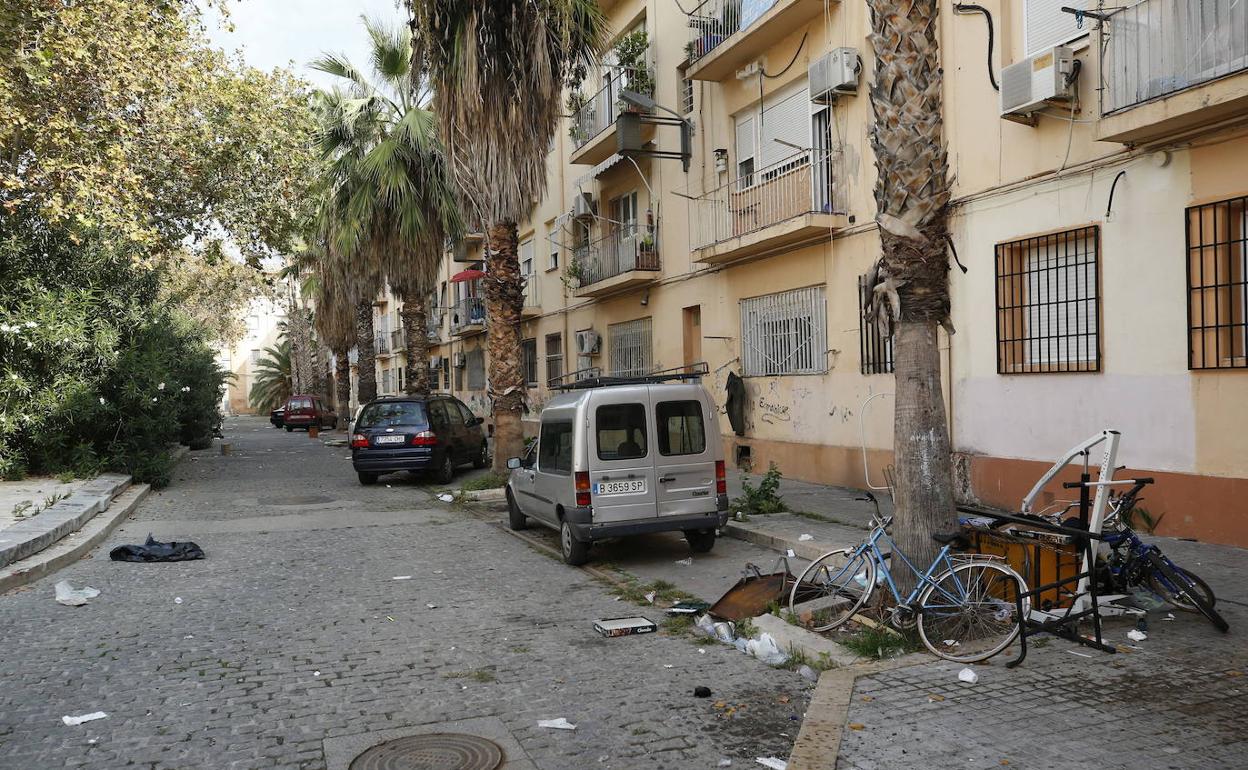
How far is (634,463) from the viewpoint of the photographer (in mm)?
8938

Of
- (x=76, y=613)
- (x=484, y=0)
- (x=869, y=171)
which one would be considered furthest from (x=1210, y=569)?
(x=484, y=0)

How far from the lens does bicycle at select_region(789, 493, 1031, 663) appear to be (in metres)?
5.32

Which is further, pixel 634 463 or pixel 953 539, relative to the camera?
pixel 634 463

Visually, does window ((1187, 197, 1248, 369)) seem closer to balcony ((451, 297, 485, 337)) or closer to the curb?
the curb

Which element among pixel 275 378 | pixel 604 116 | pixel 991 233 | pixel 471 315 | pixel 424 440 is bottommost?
pixel 424 440

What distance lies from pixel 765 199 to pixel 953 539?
33.9 ft

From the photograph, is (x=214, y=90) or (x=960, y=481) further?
(x=214, y=90)

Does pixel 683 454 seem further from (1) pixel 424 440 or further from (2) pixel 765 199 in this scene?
(1) pixel 424 440

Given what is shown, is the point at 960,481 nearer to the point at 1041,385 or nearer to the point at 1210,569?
the point at 1041,385

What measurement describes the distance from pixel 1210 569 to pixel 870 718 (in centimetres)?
466

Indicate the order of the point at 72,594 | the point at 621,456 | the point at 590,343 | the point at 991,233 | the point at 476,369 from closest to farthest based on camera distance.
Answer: the point at 72,594
the point at 621,456
the point at 991,233
the point at 590,343
the point at 476,369

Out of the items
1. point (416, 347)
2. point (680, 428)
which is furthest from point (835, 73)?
point (416, 347)

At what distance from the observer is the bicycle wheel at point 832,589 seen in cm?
598

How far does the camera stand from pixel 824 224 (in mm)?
13602
